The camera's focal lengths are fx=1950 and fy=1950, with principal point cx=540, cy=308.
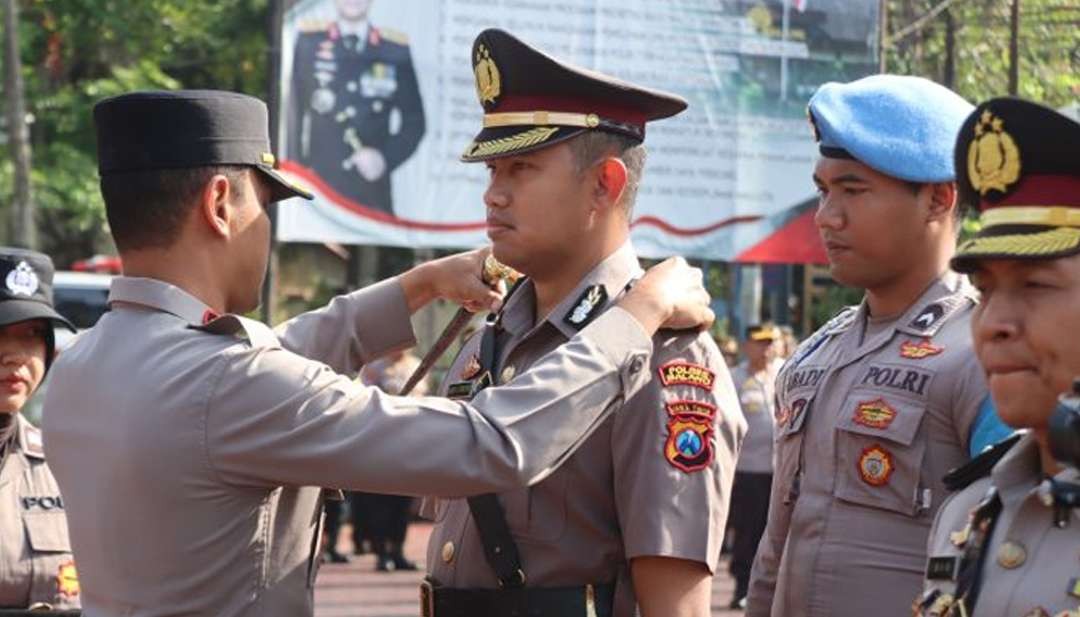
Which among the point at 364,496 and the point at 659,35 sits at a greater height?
the point at 659,35

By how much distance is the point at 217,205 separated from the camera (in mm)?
3941

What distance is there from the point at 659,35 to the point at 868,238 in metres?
8.59

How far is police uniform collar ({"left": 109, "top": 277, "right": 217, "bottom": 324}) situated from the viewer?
3.92 metres

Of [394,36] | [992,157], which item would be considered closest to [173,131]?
[992,157]

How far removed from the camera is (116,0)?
24.2 metres

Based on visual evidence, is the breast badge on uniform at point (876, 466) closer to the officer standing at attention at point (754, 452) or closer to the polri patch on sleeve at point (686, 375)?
the polri patch on sleeve at point (686, 375)

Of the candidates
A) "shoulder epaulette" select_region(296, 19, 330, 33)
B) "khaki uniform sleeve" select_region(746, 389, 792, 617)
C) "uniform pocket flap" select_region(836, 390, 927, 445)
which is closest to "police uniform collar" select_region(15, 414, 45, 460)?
"khaki uniform sleeve" select_region(746, 389, 792, 617)

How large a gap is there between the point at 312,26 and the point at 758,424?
16.9 ft

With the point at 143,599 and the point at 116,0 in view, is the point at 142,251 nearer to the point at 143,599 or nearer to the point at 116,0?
the point at 143,599

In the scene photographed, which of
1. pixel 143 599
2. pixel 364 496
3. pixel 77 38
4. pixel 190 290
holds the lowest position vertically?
pixel 364 496

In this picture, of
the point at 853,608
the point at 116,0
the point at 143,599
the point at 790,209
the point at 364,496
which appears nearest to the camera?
the point at 143,599

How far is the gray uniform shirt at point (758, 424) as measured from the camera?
48.9 feet

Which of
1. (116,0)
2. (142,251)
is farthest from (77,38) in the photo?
(142,251)

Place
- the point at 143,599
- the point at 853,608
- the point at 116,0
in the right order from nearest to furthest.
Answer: the point at 143,599 < the point at 853,608 < the point at 116,0
